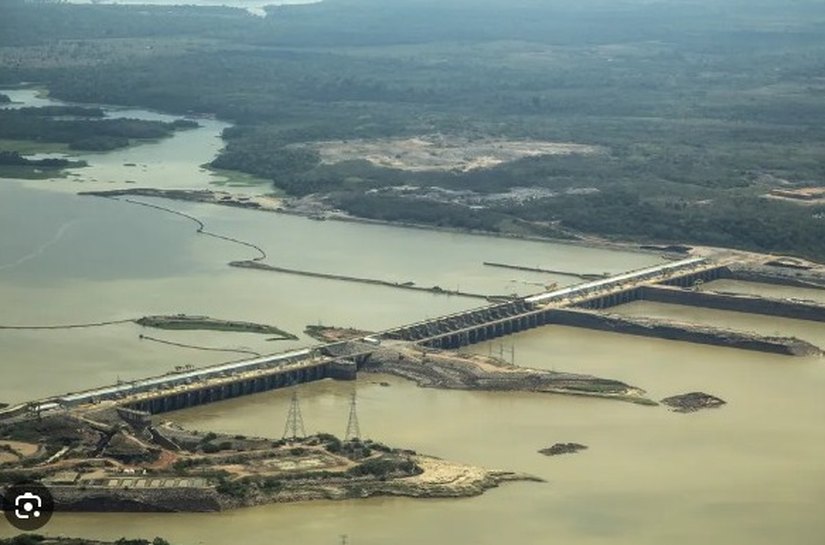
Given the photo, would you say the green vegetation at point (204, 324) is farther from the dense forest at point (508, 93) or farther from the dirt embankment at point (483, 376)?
the dense forest at point (508, 93)

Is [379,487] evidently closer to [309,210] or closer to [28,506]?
[28,506]

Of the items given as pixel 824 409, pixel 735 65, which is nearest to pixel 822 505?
pixel 824 409

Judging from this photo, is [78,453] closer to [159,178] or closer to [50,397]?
Answer: [50,397]

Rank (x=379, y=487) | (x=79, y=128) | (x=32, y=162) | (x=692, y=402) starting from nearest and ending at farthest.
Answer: (x=379, y=487)
(x=692, y=402)
(x=32, y=162)
(x=79, y=128)

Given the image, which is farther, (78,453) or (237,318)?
(237,318)

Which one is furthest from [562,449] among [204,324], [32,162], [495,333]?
[32,162]

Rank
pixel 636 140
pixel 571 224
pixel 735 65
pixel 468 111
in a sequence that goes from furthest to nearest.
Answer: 1. pixel 735 65
2. pixel 468 111
3. pixel 636 140
4. pixel 571 224

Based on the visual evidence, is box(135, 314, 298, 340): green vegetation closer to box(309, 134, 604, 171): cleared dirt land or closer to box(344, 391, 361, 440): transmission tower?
box(344, 391, 361, 440): transmission tower
